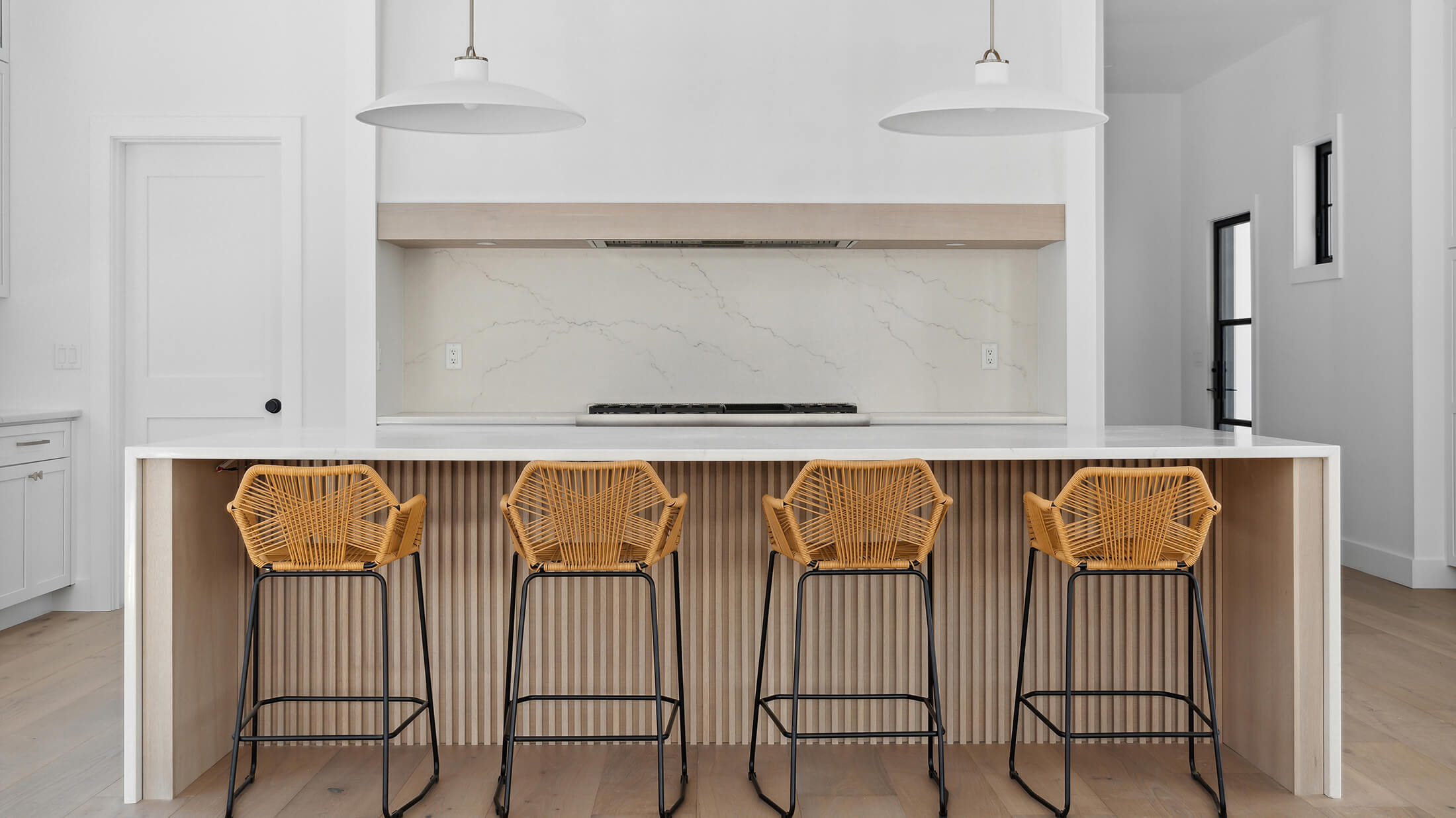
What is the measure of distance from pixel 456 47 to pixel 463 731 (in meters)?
2.88

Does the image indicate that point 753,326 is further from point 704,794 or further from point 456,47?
point 704,794

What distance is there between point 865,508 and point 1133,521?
2.15ft

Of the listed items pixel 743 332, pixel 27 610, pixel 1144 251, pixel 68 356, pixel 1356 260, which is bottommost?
pixel 27 610

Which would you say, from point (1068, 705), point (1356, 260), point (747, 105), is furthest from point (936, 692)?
point (1356, 260)

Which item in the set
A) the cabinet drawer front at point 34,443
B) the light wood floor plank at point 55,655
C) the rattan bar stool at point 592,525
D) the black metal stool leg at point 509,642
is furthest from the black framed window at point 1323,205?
the cabinet drawer front at point 34,443

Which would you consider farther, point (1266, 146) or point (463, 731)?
point (1266, 146)

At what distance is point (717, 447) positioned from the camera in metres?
2.33

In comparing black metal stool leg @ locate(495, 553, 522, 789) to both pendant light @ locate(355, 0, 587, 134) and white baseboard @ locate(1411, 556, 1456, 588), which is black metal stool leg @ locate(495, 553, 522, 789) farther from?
white baseboard @ locate(1411, 556, 1456, 588)

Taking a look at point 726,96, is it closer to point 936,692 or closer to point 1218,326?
point 936,692

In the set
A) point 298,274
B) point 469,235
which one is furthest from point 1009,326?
point 298,274

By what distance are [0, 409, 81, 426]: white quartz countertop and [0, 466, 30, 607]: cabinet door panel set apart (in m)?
0.19

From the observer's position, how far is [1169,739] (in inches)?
110

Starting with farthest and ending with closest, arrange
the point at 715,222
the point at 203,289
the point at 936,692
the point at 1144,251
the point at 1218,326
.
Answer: the point at 1144,251, the point at 1218,326, the point at 203,289, the point at 715,222, the point at 936,692

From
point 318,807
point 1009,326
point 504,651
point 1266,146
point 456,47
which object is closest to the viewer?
point 318,807
